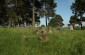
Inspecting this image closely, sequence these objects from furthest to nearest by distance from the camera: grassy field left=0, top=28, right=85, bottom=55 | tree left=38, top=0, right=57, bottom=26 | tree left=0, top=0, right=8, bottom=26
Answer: tree left=38, top=0, right=57, bottom=26 → tree left=0, top=0, right=8, bottom=26 → grassy field left=0, top=28, right=85, bottom=55

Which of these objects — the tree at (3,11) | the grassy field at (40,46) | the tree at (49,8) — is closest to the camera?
the grassy field at (40,46)

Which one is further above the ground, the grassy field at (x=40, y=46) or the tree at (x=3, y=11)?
the tree at (x=3, y=11)

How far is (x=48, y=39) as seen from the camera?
16594 millimetres

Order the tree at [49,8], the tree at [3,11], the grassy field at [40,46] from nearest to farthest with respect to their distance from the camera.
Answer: the grassy field at [40,46]
the tree at [3,11]
the tree at [49,8]

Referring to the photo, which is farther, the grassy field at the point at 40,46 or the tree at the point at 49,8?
the tree at the point at 49,8

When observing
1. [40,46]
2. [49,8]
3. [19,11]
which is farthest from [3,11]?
[40,46]

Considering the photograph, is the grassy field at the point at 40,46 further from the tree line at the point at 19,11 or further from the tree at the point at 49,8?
the tree at the point at 49,8

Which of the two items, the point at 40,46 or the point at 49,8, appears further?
the point at 49,8

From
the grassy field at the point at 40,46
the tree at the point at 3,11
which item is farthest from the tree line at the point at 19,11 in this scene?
the grassy field at the point at 40,46

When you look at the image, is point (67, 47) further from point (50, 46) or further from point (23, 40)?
point (23, 40)

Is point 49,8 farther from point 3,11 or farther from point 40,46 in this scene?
point 40,46

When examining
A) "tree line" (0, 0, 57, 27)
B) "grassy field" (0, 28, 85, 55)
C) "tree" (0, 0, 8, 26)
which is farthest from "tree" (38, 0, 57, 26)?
"grassy field" (0, 28, 85, 55)

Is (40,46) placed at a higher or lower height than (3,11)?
lower

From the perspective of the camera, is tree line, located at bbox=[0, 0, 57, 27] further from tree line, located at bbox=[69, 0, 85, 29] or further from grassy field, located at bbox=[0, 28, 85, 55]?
grassy field, located at bbox=[0, 28, 85, 55]
